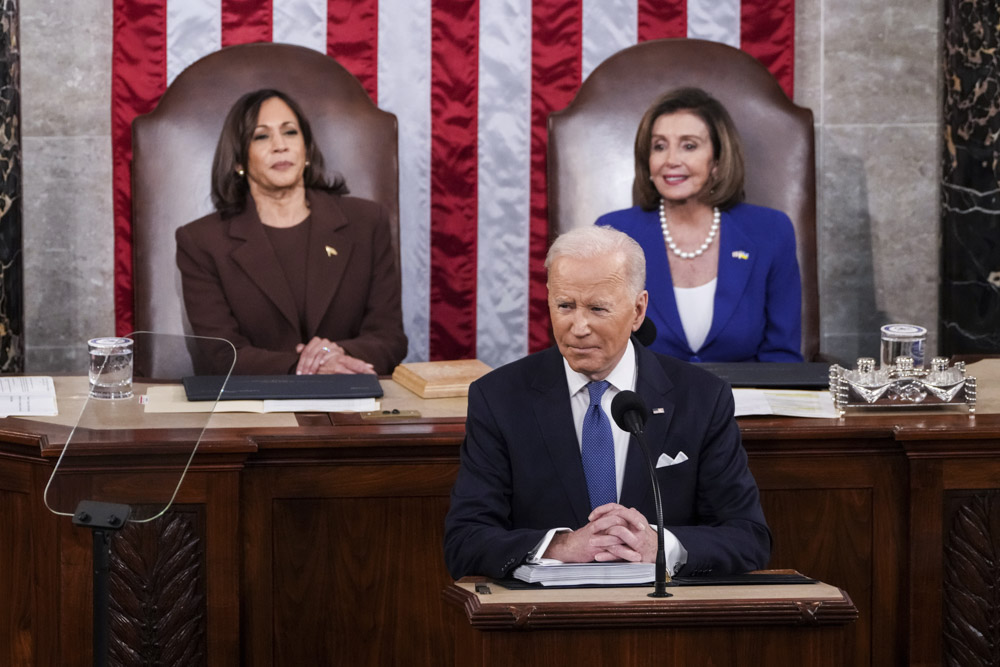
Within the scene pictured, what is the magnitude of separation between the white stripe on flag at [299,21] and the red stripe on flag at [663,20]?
113 centimetres

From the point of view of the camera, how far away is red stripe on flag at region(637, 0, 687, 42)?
4.97 m

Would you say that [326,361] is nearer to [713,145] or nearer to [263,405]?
[263,405]

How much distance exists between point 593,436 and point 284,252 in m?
2.05

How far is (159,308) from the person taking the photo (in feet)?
14.8

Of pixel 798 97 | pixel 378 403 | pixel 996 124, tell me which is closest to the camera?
pixel 378 403

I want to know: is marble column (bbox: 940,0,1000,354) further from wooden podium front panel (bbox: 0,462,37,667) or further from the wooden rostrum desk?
wooden podium front panel (bbox: 0,462,37,667)

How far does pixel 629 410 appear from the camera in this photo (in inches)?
85.7

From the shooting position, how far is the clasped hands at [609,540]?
7.66 ft

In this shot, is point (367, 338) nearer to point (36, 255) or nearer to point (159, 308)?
point (159, 308)

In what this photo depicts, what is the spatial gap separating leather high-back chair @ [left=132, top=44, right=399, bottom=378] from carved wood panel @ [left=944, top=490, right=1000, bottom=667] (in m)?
2.16

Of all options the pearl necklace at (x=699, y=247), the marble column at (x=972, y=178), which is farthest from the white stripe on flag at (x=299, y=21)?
the marble column at (x=972, y=178)

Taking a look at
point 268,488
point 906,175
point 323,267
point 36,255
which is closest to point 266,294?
point 323,267

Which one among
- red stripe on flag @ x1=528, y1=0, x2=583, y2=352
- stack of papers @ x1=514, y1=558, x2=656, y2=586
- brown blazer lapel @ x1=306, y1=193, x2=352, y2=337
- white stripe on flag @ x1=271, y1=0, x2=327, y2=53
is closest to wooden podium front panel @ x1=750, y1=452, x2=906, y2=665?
stack of papers @ x1=514, y1=558, x2=656, y2=586

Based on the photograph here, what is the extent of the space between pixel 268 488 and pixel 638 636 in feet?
3.91
